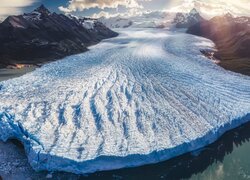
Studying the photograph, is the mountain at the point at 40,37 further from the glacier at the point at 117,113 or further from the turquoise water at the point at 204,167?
the turquoise water at the point at 204,167

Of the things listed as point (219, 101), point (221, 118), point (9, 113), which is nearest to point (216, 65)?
point (219, 101)

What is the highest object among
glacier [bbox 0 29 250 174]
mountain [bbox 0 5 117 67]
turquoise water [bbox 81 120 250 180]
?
glacier [bbox 0 29 250 174]

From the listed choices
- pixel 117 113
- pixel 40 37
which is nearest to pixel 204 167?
pixel 117 113

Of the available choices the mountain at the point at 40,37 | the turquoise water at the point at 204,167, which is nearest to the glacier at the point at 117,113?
the turquoise water at the point at 204,167

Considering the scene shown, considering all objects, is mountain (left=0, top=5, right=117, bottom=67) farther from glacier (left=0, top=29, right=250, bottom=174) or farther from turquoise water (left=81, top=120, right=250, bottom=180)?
turquoise water (left=81, top=120, right=250, bottom=180)

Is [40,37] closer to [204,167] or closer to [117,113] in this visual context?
[117,113]

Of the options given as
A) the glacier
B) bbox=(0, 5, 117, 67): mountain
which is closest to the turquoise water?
the glacier
